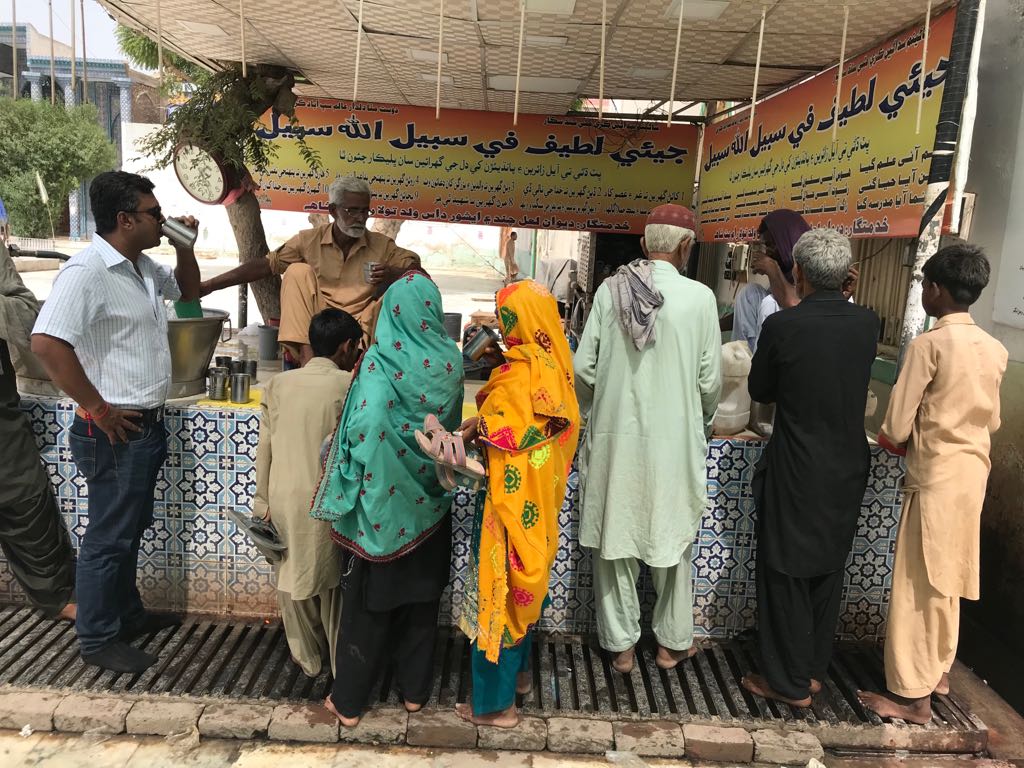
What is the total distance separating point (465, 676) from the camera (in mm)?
2932

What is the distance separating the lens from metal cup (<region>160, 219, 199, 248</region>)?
2926mm

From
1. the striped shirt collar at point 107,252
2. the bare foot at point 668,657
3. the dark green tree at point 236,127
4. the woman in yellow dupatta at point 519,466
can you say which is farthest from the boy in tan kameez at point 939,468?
the dark green tree at point 236,127

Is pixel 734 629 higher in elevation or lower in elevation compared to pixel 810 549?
lower

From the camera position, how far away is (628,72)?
5984mm

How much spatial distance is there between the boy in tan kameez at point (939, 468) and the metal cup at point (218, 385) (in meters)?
2.68

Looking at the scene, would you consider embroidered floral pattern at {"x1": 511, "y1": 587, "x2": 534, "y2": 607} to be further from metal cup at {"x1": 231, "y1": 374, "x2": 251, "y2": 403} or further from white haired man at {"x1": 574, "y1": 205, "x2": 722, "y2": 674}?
metal cup at {"x1": 231, "y1": 374, "x2": 251, "y2": 403}

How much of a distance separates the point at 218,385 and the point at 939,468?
2.88 m

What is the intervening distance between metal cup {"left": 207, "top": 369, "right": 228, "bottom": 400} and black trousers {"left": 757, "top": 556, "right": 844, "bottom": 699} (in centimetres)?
233

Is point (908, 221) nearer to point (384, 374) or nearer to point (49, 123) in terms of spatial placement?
point (384, 374)

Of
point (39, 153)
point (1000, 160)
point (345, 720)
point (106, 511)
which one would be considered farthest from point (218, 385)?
point (39, 153)

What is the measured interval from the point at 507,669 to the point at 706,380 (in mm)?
1273

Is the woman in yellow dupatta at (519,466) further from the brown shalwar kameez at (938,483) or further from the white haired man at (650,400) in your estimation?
the brown shalwar kameez at (938,483)

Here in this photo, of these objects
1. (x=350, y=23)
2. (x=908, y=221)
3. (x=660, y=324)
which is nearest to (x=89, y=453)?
(x=660, y=324)

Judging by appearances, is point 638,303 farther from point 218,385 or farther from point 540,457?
point 218,385
